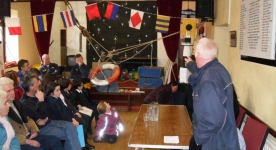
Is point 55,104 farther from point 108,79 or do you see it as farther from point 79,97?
point 108,79

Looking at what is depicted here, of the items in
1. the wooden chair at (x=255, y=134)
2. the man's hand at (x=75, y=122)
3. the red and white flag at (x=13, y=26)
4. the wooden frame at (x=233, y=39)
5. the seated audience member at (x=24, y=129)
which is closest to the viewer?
the wooden chair at (x=255, y=134)

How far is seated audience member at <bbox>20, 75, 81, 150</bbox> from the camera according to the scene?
341 centimetres

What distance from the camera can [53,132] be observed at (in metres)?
3.55

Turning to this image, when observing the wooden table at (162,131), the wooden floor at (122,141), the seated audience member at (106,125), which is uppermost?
the wooden table at (162,131)

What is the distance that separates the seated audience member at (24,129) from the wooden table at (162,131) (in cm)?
98

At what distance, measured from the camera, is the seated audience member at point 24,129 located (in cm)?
297

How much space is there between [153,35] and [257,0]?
758 centimetres

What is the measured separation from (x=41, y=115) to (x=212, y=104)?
2.13 meters

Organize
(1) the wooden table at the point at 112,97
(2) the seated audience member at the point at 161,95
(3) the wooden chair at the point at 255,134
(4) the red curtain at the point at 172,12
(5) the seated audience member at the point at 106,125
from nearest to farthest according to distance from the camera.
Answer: (3) the wooden chair at the point at 255,134 → (5) the seated audience member at the point at 106,125 → (2) the seated audience member at the point at 161,95 → (4) the red curtain at the point at 172,12 → (1) the wooden table at the point at 112,97

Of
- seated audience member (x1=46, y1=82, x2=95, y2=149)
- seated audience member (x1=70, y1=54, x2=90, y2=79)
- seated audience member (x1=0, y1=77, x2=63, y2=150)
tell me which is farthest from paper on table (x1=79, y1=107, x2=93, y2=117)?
seated audience member (x1=70, y1=54, x2=90, y2=79)

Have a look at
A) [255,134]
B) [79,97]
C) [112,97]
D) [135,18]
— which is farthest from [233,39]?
[112,97]

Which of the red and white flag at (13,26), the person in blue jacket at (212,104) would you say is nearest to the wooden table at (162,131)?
the person in blue jacket at (212,104)

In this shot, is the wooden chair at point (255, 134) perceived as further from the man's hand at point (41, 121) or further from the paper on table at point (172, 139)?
the man's hand at point (41, 121)

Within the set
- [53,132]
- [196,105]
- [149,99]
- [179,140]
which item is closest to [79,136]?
[53,132]
